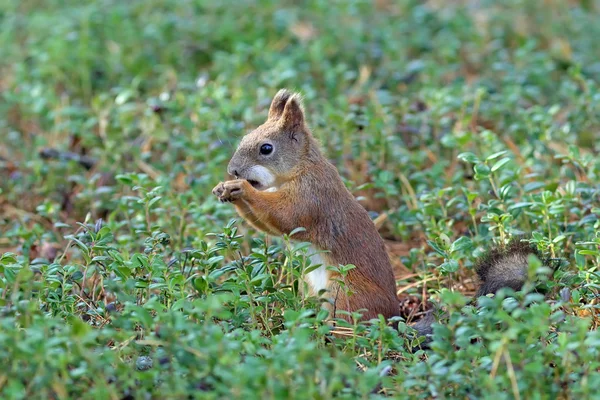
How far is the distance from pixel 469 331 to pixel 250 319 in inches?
35.3

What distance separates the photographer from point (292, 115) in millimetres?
3834

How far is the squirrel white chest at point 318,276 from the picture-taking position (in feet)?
11.8

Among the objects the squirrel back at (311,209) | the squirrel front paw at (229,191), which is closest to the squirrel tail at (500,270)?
the squirrel back at (311,209)

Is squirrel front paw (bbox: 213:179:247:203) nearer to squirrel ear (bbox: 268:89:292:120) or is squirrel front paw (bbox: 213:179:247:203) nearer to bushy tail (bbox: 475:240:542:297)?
squirrel ear (bbox: 268:89:292:120)

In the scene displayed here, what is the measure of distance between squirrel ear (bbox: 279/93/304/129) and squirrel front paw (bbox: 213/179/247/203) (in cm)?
41

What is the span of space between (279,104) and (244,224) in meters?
0.62

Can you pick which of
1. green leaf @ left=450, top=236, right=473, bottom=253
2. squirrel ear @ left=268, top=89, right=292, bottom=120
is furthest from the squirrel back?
green leaf @ left=450, top=236, right=473, bottom=253

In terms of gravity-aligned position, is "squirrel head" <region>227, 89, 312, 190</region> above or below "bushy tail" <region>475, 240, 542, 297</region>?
above

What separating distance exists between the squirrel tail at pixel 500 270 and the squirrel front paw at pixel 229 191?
2.71ft

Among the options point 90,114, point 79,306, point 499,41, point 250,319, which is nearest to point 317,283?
point 250,319

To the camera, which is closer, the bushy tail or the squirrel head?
the bushy tail

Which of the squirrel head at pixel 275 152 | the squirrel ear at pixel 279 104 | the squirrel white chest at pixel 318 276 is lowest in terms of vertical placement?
the squirrel white chest at pixel 318 276

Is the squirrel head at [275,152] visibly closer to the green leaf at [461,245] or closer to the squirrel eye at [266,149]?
the squirrel eye at [266,149]

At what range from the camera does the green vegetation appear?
2635 millimetres
